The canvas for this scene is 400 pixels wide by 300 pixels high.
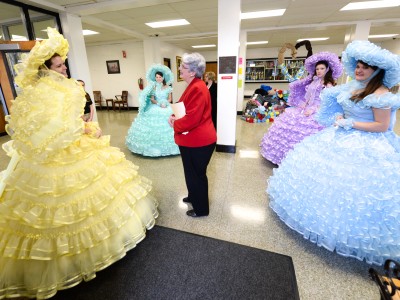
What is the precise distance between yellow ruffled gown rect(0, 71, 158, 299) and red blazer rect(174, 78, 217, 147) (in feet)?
2.73

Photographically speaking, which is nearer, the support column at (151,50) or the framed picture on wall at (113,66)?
the support column at (151,50)

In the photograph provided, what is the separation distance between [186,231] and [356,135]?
189 cm

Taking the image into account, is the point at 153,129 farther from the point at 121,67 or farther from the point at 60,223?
the point at 121,67

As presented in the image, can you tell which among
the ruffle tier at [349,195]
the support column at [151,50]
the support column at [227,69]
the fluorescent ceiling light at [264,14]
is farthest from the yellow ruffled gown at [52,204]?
the support column at [151,50]

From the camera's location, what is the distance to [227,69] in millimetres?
3969

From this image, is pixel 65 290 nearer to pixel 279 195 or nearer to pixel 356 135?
pixel 279 195

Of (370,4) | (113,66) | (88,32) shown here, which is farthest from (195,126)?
(113,66)

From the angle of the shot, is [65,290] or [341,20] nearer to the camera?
[65,290]

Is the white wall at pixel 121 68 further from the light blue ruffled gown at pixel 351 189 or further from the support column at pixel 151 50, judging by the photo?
the light blue ruffled gown at pixel 351 189

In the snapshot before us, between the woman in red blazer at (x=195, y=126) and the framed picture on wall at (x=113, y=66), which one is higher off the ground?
the framed picture on wall at (x=113, y=66)

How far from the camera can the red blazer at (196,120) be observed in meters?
1.93

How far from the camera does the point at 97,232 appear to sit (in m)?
1.61

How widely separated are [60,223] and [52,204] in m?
0.16

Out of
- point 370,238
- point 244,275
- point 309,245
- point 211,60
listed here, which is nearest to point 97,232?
point 244,275
